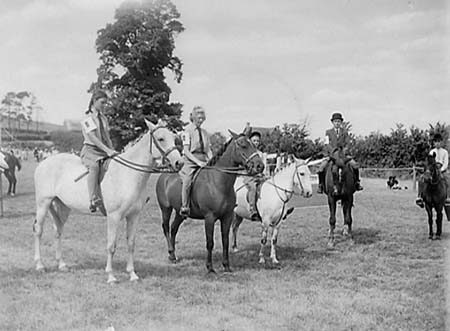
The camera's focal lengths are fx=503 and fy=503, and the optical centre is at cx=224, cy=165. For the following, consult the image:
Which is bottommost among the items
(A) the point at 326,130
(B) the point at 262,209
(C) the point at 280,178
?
(B) the point at 262,209

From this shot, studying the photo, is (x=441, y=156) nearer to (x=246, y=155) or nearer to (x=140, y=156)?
(x=246, y=155)

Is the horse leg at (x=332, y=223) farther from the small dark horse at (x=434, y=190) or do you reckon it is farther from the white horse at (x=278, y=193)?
the small dark horse at (x=434, y=190)

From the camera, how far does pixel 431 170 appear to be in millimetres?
7301

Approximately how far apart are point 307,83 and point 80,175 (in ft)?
8.09

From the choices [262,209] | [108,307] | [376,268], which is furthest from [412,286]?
[108,307]

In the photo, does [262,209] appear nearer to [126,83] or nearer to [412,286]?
[412,286]

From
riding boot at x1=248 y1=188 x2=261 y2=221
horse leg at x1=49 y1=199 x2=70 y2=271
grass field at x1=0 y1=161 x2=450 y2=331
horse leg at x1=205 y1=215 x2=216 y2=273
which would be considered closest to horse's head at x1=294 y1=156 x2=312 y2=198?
riding boot at x1=248 y1=188 x2=261 y2=221

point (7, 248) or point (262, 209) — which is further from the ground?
point (262, 209)

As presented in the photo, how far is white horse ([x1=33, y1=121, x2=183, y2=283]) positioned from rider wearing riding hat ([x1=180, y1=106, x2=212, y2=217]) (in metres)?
0.58

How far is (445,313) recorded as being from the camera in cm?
402

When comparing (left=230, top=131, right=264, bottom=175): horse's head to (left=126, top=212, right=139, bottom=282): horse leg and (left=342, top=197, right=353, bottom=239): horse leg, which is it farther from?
(left=342, top=197, right=353, bottom=239): horse leg

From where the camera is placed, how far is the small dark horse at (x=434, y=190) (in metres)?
7.30

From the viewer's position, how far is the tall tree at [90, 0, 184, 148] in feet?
12.9

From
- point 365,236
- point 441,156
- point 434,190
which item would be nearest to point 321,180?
point 365,236
